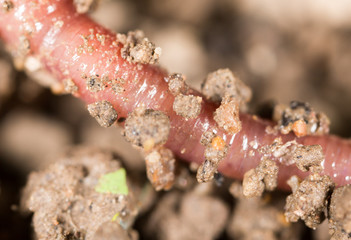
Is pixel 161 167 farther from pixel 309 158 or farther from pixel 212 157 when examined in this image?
pixel 309 158

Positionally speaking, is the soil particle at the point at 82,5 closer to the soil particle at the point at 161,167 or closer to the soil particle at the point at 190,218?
the soil particle at the point at 161,167

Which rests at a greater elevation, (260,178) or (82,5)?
(82,5)

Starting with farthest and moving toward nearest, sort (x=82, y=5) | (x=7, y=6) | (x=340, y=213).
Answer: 1. (x=82, y=5)
2. (x=7, y=6)
3. (x=340, y=213)

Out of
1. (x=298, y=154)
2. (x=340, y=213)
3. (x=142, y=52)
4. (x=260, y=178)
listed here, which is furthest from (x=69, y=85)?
(x=340, y=213)

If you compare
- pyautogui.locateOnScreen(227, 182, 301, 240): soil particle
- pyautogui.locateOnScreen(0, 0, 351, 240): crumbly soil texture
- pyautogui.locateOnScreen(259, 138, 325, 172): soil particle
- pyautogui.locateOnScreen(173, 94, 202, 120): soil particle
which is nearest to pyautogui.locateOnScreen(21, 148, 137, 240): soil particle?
pyautogui.locateOnScreen(0, 0, 351, 240): crumbly soil texture

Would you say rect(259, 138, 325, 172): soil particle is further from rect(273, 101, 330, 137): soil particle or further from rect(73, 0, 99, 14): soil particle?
rect(73, 0, 99, 14): soil particle

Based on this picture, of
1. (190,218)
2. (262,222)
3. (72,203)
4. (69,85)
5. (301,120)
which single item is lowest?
(72,203)

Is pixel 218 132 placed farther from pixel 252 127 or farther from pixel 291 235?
pixel 291 235
